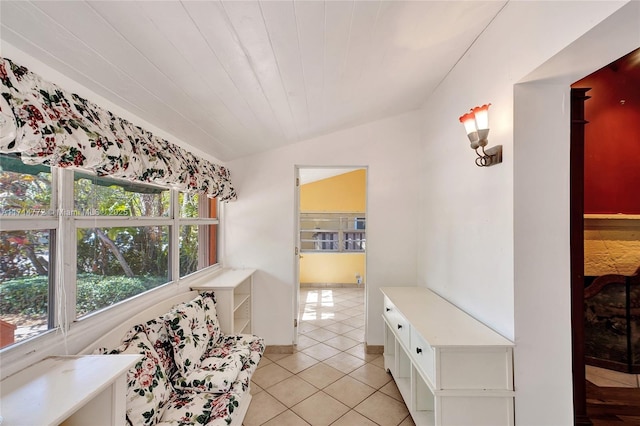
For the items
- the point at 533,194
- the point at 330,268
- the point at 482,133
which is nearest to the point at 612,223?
the point at 533,194

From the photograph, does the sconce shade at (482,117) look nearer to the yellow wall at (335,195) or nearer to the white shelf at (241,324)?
the white shelf at (241,324)

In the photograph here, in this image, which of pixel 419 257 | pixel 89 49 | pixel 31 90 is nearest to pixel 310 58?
pixel 89 49

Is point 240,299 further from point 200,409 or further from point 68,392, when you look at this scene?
point 68,392

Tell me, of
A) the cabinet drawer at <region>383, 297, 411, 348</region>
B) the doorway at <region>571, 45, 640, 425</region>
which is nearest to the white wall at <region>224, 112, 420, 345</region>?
the cabinet drawer at <region>383, 297, 411, 348</region>

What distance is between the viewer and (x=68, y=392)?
86cm

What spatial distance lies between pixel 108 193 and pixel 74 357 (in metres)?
0.87

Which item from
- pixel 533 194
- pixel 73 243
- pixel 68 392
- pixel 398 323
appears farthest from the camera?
pixel 398 323

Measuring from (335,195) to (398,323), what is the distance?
3955mm

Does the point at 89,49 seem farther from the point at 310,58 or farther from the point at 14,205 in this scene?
the point at 310,58

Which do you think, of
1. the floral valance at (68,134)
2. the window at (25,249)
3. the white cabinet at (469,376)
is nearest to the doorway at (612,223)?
the white cabinet at (469,376)

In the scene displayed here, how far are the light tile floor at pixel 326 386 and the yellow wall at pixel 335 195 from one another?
9.20ft

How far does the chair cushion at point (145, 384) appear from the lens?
3.96 ft

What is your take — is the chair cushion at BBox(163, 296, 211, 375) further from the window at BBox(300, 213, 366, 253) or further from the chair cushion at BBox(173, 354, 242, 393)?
the window at BBox(300, 213, 366, 253)

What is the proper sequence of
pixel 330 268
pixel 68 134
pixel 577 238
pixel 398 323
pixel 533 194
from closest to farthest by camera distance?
pixel 68 134 < pixel 533 194 < pixel 577 238 < pixel 398 323 < pixel 330 268
